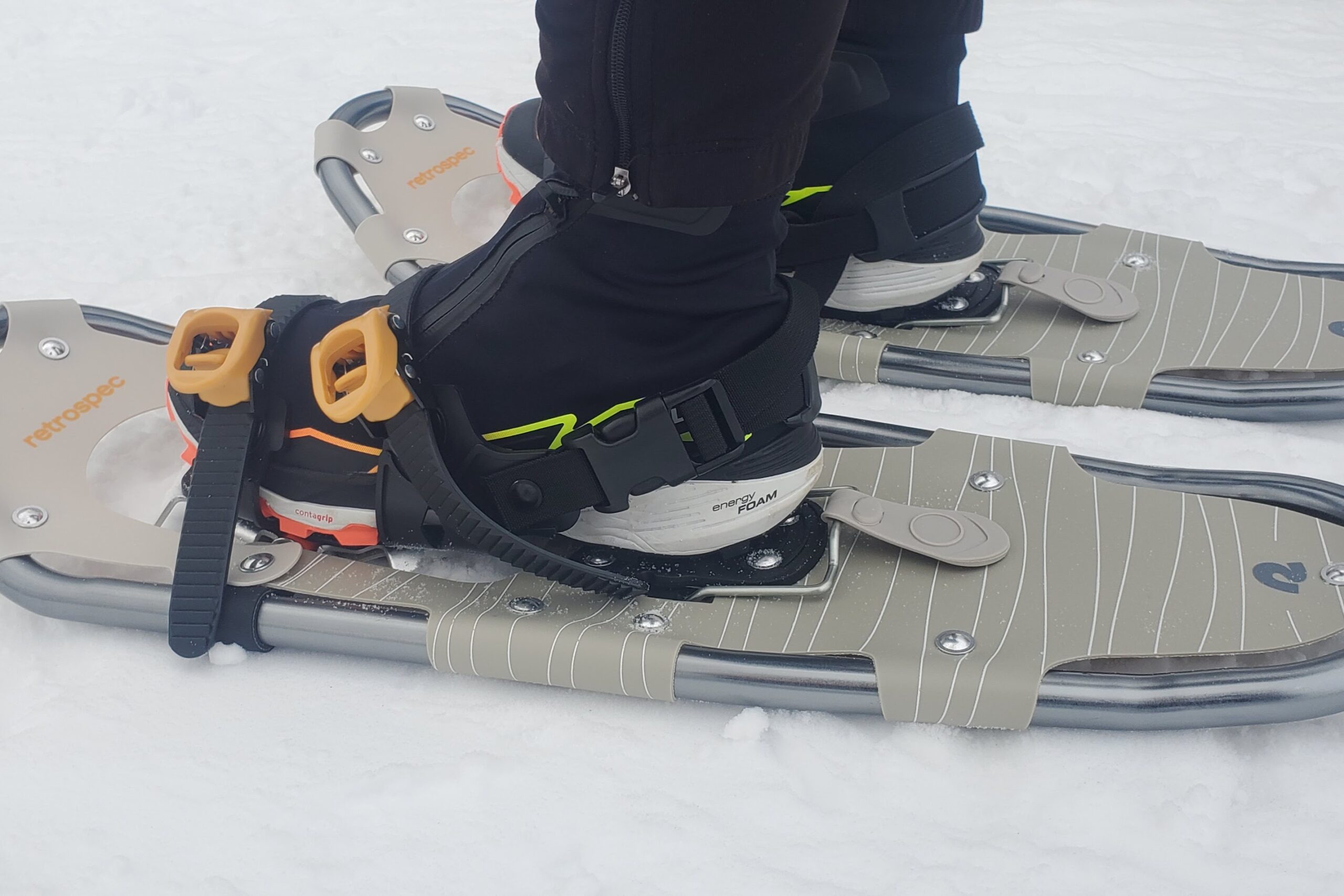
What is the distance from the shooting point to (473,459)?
1.40 meters

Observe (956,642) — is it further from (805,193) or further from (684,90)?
(805,193)

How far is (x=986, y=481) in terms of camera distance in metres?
1.65

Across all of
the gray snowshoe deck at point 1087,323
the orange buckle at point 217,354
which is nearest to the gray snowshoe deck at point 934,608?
the orange buckle at point 217,354

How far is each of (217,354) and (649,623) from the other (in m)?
0.66

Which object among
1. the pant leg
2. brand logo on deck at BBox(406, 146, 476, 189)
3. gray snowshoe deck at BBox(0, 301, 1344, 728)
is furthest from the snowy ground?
brand logo on deck at BBox(406, 146, 476, 189)

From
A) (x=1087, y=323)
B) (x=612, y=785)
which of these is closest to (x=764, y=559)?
(x=612, y=785)

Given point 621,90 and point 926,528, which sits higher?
point 621,90

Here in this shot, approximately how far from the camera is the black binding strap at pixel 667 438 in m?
1.34

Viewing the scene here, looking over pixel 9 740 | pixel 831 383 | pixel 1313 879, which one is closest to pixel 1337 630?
pixel 1313 879

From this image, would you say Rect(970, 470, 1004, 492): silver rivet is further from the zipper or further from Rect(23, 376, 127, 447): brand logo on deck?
Rect(23, 376, 127, 447): brand logo on deck

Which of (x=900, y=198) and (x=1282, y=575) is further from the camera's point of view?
(x=900, y=198)

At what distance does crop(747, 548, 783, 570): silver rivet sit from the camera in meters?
1.49

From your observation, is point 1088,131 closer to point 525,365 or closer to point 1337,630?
point 1337,630

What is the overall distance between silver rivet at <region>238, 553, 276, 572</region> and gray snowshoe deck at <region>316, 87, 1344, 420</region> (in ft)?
2.80
